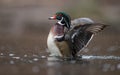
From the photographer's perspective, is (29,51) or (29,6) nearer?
(29,51)

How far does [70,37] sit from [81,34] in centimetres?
23

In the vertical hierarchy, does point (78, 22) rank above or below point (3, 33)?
above

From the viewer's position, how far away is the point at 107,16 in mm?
23203

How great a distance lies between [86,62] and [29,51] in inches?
80.6

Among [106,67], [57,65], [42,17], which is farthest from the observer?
[42,17]

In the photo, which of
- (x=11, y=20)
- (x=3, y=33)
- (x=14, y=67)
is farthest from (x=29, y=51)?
(x=11, y=20)

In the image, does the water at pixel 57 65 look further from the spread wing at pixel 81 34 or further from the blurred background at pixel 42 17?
the blurred background at pixel 42 17

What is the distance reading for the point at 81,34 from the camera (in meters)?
14.0

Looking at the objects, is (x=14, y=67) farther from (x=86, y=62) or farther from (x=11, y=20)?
(x=11, y=20)

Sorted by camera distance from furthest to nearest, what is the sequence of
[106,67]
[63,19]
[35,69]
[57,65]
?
[63,19] → [57,65] → [106,67] → [35,69]

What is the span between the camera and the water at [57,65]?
1217cm

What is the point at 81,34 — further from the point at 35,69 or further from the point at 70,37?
the point at 35,69

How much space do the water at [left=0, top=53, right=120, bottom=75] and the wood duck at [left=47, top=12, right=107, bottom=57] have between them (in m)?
0.25

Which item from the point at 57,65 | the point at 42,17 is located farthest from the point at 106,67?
the point at 42,17
